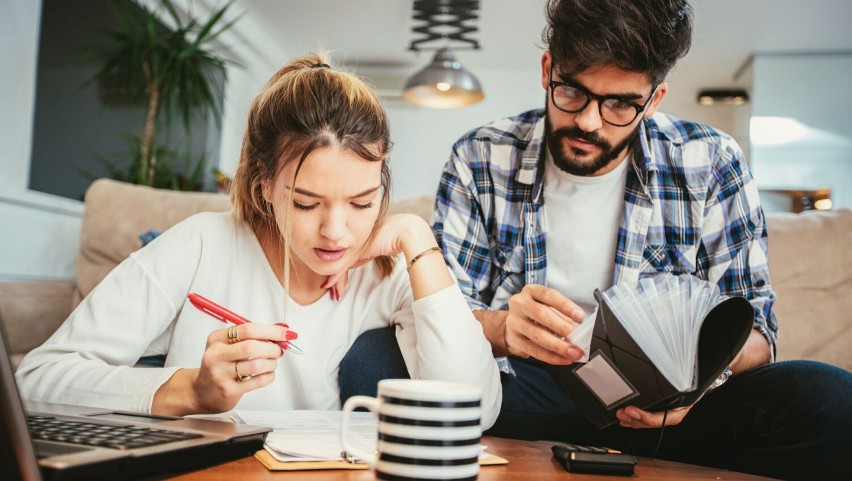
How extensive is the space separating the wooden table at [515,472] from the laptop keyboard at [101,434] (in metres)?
0.04

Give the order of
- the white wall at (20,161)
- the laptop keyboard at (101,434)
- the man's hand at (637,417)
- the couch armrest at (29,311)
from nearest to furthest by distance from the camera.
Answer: the laptop keyboard at (101,434), the man's hand at (637,417), the couch armrest at (29,311), the white wall at (20,161)

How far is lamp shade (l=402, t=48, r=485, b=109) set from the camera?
418 centimetres

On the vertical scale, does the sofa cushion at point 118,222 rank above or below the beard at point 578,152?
below

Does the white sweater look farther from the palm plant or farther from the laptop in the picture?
the palm plant

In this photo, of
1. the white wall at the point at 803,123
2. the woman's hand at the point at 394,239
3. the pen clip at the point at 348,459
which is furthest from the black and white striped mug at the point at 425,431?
the white wall at the point at 803,123

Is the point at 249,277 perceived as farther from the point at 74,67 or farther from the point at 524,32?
the point at 524,32

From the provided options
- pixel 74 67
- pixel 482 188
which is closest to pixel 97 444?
pixel 482 188

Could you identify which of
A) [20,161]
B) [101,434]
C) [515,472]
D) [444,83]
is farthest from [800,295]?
[20,161]

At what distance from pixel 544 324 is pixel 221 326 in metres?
0.60

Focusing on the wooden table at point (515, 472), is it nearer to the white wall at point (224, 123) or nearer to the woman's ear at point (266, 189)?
the woman's ear at point (266, 189)

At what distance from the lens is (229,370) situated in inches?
33.6

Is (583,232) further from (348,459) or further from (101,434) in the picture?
(101,434)

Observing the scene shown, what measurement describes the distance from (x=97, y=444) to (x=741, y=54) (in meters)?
6.27

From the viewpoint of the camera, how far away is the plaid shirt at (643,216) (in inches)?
60.4
